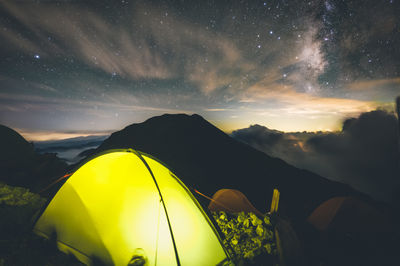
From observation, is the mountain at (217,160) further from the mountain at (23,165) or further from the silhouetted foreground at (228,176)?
the mountain at (23,165)

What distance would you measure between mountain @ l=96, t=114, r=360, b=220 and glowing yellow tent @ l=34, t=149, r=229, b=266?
147 feet

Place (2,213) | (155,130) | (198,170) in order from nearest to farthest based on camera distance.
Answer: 1. (2,213)
2. (198,170)
3. (155,130)

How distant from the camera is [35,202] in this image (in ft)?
17.9

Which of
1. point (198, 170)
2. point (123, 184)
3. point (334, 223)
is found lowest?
point (198, 170)

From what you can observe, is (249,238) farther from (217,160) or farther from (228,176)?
(217,160)

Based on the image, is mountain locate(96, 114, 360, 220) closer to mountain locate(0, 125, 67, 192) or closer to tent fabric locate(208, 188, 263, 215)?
mountain locate(0, 125, 67, 192)

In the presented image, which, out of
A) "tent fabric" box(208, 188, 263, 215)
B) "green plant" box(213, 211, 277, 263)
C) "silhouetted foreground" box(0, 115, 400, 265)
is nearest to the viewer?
"green plant" box(213, 211, 277, 263)

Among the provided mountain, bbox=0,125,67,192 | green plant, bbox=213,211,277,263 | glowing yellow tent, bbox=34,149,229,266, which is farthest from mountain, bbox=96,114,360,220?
glowing yellow tent, bbox=34,149,229,266

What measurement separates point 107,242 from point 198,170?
54.4 meters

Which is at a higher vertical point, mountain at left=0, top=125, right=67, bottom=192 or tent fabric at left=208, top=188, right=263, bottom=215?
mountain at left=0, top=125, right=67, bottom=192

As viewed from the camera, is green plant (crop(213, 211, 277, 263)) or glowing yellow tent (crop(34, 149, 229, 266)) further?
green plant (crop(213, 211, 277, 263))

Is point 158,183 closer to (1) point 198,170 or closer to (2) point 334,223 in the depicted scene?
(2) point 334,223

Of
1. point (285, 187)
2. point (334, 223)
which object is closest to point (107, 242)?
point (334, 223)

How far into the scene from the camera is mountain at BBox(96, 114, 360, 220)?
52594 mm
